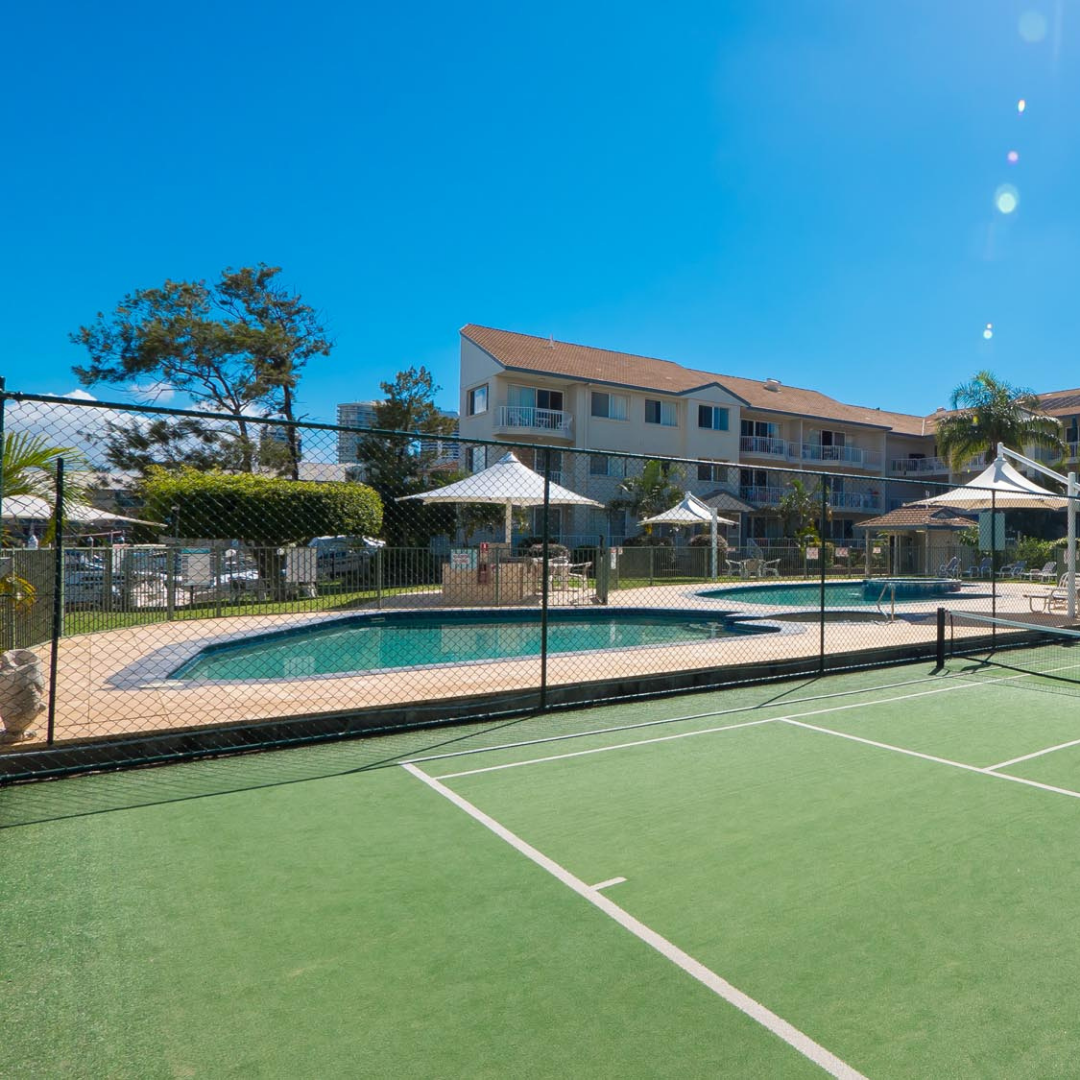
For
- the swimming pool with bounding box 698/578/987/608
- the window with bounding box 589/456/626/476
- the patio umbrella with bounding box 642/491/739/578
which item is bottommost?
the swimming pool with bounding box 698/578/987/608

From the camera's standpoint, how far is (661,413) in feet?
129

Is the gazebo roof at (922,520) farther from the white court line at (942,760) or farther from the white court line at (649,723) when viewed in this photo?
the white court line at (942,760)

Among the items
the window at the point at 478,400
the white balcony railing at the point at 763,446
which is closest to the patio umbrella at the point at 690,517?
the window at the point at 478,400

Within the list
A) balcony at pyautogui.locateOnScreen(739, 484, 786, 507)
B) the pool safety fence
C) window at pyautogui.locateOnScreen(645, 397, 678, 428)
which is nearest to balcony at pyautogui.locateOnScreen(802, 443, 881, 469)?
balcony at pyautogui.locateOnScreen(739, 484, 786, 507)

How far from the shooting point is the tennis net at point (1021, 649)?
9.97 meters

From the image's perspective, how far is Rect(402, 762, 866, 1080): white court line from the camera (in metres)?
2.59

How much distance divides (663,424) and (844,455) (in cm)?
1430

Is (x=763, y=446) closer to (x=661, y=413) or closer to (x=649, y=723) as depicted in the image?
(x=661, y=413)

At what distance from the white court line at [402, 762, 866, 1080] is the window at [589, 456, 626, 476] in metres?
31.1

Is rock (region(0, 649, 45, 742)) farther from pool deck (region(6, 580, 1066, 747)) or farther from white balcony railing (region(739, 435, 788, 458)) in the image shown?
white balcony railing (region(739, 435, 788, 458))

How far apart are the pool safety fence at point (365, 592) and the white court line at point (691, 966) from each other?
9.89 ft

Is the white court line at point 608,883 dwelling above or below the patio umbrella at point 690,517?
below

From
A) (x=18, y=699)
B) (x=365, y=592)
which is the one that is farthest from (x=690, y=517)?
(x=18, y=699)

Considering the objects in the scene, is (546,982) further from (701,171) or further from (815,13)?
(701,171)
